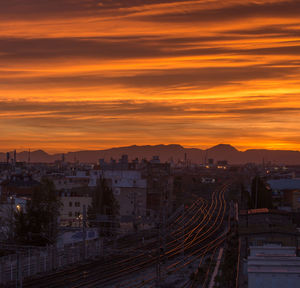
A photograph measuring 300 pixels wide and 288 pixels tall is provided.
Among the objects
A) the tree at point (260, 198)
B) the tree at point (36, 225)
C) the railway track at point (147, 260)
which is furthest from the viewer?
the tree at point (260, 198)

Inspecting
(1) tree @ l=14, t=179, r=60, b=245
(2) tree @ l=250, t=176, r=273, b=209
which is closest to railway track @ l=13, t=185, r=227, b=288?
(2) tree @ l=250, t=176, r=273, b=209

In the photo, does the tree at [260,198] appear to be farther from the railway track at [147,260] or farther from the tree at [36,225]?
the tree at [36,225]

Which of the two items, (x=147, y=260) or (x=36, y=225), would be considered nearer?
(x=147, y=260)

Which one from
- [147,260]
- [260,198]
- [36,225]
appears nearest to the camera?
[147,260]

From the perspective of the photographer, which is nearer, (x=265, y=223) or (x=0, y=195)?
(x=265, y=223)

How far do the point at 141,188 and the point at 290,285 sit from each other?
1417 inches

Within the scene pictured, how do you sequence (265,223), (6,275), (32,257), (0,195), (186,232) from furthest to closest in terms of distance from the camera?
(0,195) → (186,232) → (265,223) → (32,257) → (6,275)

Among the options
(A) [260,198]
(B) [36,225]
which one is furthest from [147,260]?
(A) [260,198]

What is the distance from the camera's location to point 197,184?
85750mm

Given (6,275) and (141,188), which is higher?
(141,188)

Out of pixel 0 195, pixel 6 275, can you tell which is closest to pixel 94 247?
pixel 6 275

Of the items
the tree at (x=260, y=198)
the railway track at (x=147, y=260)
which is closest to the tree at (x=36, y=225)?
the railway track at (x=147, y=260)

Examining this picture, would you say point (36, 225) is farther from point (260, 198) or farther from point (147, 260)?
point (260, 198)

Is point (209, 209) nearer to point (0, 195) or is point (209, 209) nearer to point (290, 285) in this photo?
point (0, 195)
